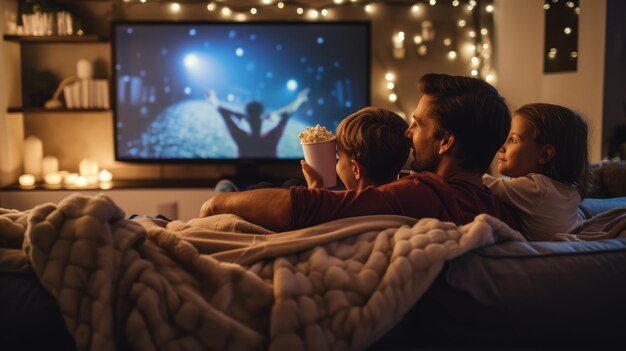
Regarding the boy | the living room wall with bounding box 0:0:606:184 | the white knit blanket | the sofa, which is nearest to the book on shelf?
the living room wall with bounding box 0:0:606:184

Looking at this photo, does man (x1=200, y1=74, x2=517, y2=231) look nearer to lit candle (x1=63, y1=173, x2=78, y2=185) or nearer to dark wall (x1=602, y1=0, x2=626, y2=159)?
dark wall (x1=602, y1=0, x2=626, y2=159)

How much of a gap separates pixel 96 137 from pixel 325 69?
1708mm

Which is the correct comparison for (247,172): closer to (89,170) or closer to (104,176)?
(104,176)

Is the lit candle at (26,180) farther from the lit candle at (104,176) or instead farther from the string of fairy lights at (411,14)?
the string of fairy lights at (411,14)

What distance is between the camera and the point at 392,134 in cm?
161

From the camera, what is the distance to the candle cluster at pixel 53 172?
4.66 metres

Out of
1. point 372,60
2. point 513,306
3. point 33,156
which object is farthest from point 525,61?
point 513,306

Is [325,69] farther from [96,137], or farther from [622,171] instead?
[622,171]

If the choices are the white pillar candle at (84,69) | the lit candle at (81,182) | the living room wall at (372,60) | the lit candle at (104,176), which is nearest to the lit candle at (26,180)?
the living room wall at (372,60)

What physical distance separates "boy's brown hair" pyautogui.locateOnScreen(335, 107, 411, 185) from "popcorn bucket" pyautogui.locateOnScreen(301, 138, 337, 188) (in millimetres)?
148

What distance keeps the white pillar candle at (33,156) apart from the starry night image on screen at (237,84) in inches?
22.0

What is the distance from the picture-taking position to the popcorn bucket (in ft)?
5.89

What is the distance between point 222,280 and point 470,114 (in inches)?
28.5

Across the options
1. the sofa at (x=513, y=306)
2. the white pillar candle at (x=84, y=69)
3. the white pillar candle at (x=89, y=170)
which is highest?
the white pillar candle at (x=84, y=69)
